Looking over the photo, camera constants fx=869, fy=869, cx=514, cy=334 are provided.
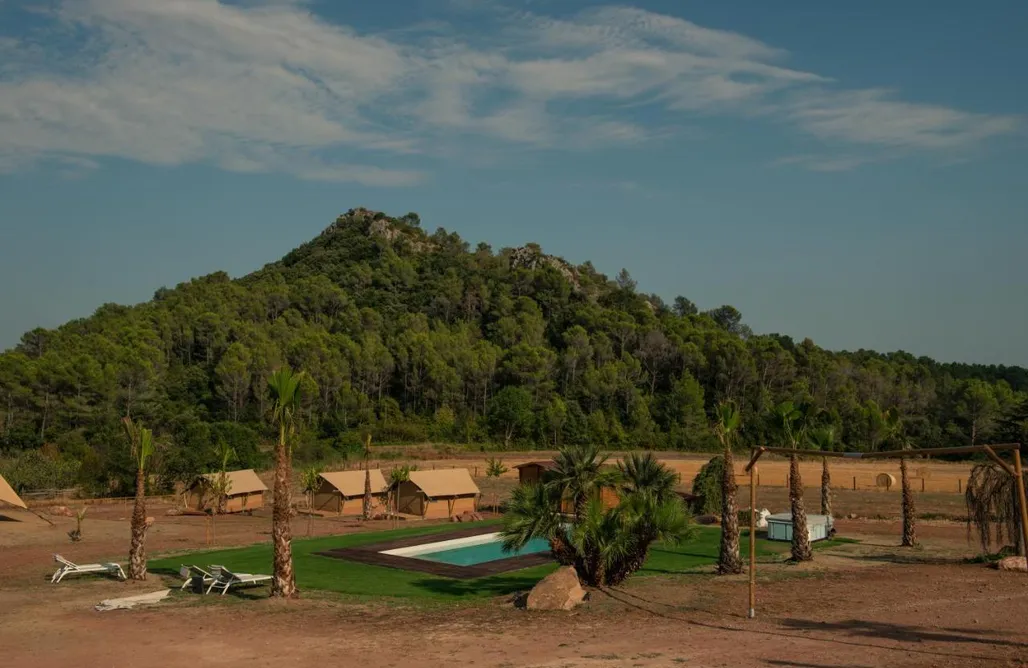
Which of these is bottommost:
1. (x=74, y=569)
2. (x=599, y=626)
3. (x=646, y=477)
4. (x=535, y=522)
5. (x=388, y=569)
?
(x=388, y=569)

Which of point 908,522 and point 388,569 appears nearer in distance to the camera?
point 388,569

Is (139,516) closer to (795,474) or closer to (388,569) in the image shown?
(388,569)

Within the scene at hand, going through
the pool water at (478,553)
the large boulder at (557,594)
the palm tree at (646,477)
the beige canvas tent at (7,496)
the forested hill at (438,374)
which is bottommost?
the pool water at (478,553)

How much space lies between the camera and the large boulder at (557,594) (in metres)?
19.2

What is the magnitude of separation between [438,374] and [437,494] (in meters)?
51.9

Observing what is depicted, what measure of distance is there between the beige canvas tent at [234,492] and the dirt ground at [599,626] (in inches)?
695

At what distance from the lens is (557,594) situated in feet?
63.5

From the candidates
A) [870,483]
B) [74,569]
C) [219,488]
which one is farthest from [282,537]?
[870,483]

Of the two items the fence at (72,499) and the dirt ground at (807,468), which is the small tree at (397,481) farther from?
the dirt ground at (807,468)

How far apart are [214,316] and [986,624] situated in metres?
93.9

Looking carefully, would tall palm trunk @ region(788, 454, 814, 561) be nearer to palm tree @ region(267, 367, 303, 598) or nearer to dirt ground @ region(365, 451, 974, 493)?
palm tree @ region(267, 367, 303, 598)

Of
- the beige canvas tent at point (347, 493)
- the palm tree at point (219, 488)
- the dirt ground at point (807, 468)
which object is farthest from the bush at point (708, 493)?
the palm tree at point (219, 488)

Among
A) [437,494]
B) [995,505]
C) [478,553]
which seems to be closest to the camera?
[995,505]

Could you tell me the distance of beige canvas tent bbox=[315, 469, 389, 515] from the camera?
43.4m
